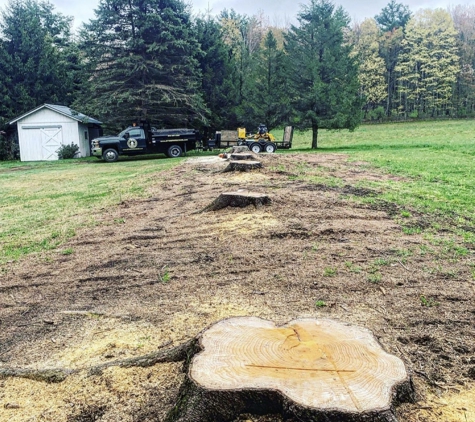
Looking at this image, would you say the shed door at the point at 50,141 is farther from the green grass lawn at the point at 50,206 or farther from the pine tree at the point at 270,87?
Result: the green grass lawn at the point at 50,206

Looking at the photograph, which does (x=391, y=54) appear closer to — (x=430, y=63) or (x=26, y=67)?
(x=430, y=63)

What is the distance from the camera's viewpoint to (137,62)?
23.6 m

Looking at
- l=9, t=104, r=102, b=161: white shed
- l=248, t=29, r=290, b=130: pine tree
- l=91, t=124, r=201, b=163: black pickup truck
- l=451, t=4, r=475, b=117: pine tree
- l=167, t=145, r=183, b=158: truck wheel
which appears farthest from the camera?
l=451, t=4, r=475, b=117: pine tree

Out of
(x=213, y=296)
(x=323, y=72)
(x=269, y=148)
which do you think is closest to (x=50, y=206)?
(x=213, y=296)

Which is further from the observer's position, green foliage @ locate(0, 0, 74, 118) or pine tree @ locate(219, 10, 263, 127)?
green foliage @ locate(0, 0, 74, 118)

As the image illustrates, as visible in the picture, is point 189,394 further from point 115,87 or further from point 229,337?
point 115,87

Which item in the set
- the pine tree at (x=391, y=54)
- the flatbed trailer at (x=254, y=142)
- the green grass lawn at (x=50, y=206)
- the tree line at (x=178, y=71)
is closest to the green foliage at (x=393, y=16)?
the pine tree at (x=391, y=54)

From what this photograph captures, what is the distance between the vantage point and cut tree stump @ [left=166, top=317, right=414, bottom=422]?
5.82 ft

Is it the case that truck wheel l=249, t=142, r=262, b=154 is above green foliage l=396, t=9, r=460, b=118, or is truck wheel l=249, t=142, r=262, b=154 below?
below

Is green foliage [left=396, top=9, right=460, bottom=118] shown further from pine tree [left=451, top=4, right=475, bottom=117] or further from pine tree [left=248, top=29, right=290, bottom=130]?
pine tree [left=248, top=29, right=290, bottom=130]

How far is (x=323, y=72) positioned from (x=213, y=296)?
22362mm

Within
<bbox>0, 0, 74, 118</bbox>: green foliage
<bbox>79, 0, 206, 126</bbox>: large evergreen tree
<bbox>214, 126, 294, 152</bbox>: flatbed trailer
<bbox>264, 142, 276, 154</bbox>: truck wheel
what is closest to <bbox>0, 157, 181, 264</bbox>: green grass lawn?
<bbox>214, 126, 294, 152</bbox>: flatbed trailer

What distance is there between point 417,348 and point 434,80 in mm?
52238

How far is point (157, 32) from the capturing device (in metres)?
24.4
